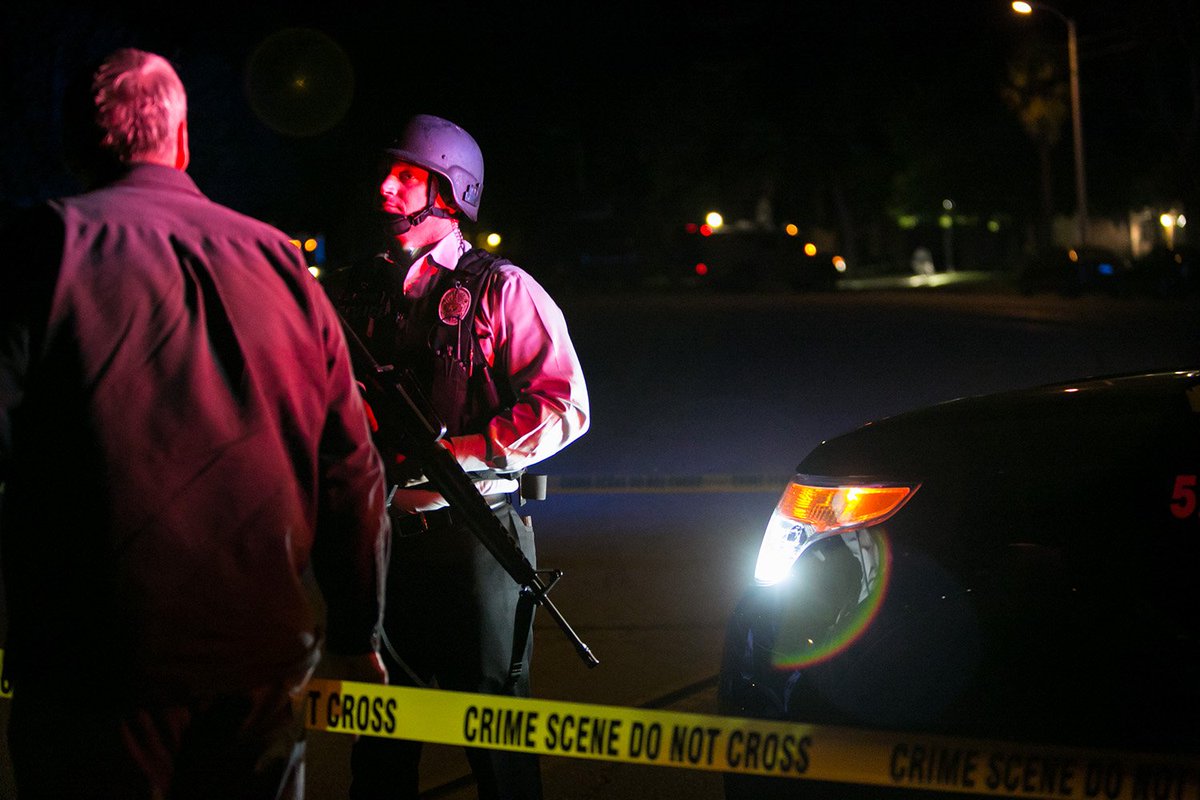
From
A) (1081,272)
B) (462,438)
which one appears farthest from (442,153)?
(1081,272)

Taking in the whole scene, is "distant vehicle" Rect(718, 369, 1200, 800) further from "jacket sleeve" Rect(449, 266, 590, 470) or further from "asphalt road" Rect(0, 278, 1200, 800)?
"asphalt road" Rect(0, 278, 1200, 800)

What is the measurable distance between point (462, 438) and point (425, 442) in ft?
0.60

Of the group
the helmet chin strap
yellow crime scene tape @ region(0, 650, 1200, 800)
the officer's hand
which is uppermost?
the helmet chin strap

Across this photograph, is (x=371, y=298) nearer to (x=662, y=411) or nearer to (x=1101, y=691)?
(x=1101, y=691)

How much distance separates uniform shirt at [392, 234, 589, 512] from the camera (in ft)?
11.5

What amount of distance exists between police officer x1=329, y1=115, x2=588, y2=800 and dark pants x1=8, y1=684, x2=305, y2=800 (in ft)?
3.67

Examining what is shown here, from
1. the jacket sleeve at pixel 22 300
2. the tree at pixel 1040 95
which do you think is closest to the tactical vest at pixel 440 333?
the jacket sleeve at pixel 22 300

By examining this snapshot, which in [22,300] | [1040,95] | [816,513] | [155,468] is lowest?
[816,513]

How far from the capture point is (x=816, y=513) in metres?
3.33

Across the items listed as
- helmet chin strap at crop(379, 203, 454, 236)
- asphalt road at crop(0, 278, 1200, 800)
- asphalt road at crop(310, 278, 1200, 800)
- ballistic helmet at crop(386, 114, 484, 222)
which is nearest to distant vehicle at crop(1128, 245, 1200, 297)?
asphalt road at crop(310, 278, 1200, 800)

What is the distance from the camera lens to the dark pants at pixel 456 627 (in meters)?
3.51

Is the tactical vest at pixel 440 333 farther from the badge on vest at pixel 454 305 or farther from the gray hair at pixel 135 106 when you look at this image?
the gray hair at pixel 135 106

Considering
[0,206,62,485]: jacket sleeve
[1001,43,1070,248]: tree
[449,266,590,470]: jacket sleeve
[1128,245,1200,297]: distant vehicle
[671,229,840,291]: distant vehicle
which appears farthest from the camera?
[1001,43,1070,248]: tree

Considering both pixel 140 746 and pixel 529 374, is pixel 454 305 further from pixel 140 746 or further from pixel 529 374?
pixel 140 746
